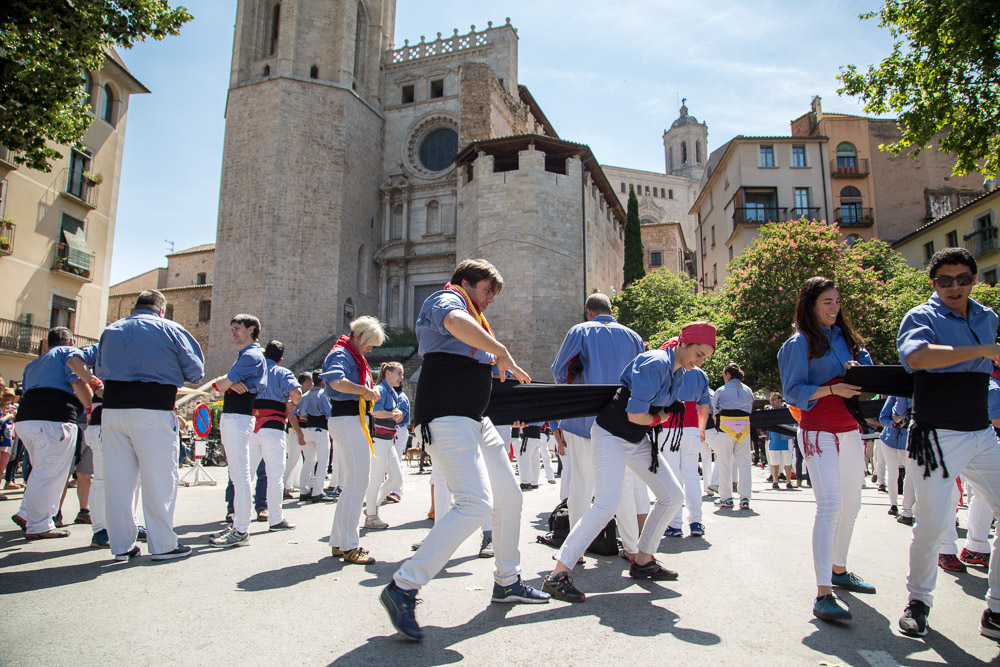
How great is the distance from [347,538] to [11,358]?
2434 cm

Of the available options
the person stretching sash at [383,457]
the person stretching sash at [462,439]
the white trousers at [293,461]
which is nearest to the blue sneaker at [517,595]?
the person stretching sash at [462,439]

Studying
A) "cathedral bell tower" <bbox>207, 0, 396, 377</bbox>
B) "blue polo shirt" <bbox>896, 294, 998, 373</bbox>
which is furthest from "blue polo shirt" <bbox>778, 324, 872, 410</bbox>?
"cathedral bell tower" <bbox>207, 0, 396, 377</bbox>

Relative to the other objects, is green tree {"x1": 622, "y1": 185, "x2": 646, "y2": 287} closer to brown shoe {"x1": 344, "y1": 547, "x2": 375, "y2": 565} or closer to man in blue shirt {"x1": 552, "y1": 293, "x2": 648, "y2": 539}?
man in blue shirt {"x1": 552, "y1": 293, "x2": 648, "y2": 539}

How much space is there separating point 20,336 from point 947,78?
28053 mm

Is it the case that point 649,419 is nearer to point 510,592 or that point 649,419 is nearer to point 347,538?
point 510,592

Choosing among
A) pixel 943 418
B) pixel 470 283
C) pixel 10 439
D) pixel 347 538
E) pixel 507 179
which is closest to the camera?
pixel 943 418

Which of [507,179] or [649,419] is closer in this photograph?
[649,419]

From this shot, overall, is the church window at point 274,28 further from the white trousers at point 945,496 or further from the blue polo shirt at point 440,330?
the white trousers at point 945,496

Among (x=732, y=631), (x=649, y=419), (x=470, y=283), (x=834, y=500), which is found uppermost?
(x=470, y=283)

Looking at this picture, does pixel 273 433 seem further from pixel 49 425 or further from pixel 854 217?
pixel 854 217

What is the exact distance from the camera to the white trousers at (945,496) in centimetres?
338

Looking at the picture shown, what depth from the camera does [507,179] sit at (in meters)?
33.2

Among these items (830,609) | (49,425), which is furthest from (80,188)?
(830,609)

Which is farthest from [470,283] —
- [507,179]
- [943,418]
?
[507,179]
